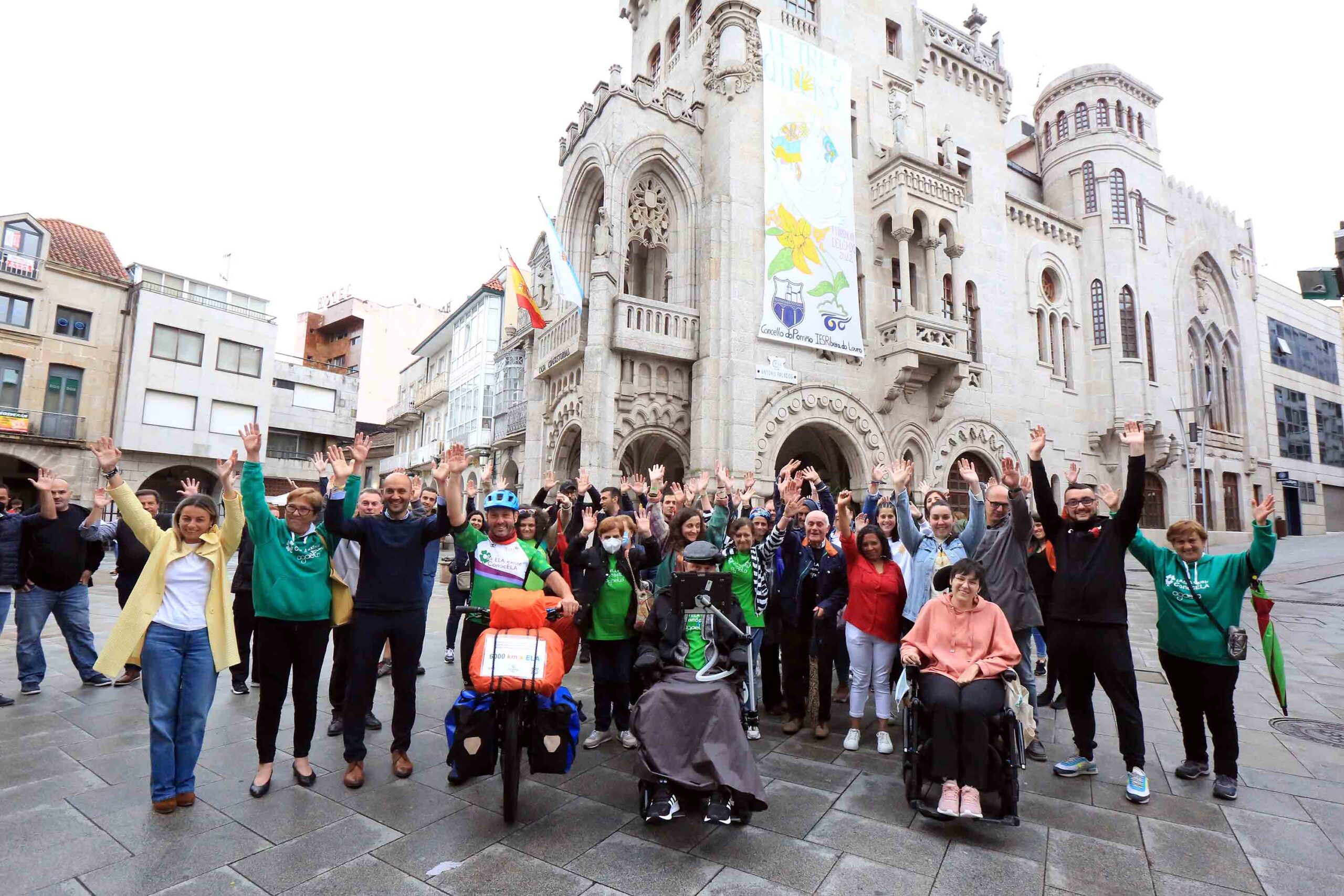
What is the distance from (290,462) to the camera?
35219 millimetres

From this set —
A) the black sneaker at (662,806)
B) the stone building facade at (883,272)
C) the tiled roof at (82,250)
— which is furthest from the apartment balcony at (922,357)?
the tiled roof at (82,250)

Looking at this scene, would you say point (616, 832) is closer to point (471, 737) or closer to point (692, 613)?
point (471, 737)

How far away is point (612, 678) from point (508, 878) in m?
2.17

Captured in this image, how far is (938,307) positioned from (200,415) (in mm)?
30385

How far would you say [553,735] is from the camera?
3.90 m

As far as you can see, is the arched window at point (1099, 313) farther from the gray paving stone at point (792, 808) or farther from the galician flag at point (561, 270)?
the gray paving stone at point (792, 808)

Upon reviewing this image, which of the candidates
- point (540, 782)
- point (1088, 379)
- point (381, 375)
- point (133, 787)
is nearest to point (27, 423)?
point (381, 375)

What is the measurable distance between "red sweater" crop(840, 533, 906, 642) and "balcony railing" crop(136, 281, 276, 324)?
111 ft

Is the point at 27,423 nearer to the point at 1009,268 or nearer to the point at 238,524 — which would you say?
the point at 238,524

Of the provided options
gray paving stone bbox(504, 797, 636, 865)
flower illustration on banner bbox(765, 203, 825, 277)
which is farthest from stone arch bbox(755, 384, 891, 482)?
gray paving stone bbox(504, 797, 636, 865)

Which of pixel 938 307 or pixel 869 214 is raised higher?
pixel 869 214

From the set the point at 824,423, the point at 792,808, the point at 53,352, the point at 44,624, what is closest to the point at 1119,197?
the point at 824,423

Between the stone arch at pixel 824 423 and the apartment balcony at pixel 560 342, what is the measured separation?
4.22 m

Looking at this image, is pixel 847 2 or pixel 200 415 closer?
pixel 847 2
